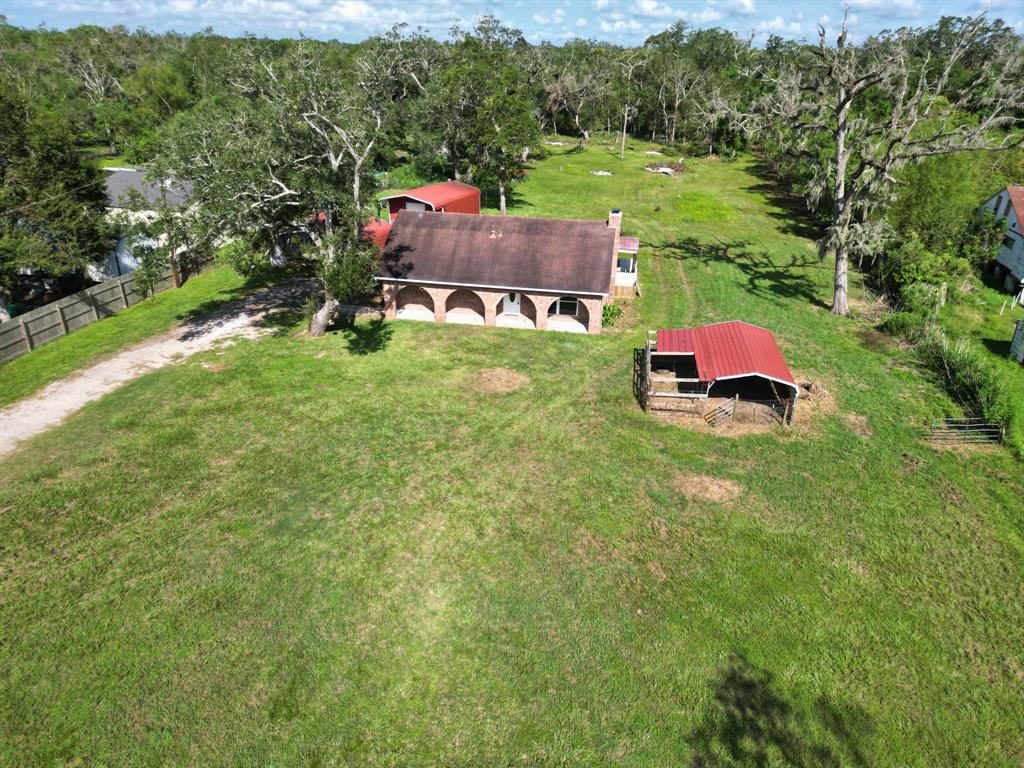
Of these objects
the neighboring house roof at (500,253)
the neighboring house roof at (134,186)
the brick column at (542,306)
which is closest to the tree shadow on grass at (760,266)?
the neighboring house roof at (500,253)

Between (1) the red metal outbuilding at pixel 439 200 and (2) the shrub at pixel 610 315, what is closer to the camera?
(2) the shrub at pixel 610 315

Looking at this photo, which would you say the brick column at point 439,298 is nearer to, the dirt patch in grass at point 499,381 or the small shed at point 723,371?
the dirt patch in grass at point 499,381

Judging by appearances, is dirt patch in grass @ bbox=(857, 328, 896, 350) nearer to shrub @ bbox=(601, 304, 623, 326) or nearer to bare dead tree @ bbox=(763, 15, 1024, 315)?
bare dead tree @ bbox=(763, 15, 1024, 315)

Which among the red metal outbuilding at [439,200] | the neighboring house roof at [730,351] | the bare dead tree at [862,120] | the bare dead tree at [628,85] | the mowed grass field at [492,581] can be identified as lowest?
the mowed grass field at [492,581]

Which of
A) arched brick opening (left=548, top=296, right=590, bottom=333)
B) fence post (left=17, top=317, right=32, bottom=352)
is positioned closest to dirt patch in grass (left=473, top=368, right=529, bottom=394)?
arched brick opening (left=548, top=296, right=590, bottom=333)

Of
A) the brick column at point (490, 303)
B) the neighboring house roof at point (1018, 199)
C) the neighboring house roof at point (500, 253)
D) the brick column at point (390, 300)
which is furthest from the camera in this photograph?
the neighboring house roof at point (1018, 199)

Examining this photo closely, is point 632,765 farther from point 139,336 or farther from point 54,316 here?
point 54,316

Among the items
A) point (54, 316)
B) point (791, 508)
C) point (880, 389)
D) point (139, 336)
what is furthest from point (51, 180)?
point (880, 389)
